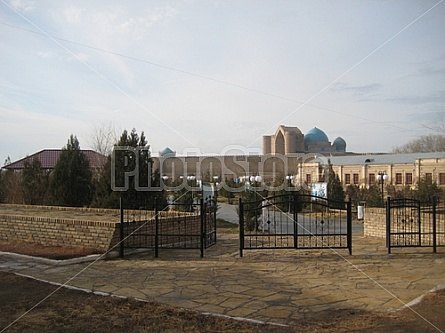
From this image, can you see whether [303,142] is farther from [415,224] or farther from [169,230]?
[169,230]

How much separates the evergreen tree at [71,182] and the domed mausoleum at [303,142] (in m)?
46.4

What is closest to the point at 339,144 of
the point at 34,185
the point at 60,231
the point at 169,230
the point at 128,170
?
the point at 34,185

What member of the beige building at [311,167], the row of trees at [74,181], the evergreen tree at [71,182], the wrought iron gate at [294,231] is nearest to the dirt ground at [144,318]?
the wrought iron gate at [294,231]

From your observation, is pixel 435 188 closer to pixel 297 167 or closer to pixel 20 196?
pixel 20 196

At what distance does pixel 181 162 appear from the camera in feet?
120

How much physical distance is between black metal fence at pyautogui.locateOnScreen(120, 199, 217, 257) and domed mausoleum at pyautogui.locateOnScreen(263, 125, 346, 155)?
51.7 m

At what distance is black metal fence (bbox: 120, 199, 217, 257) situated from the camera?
945cm

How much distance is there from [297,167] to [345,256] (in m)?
37.0

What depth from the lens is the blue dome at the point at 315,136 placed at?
6406cm

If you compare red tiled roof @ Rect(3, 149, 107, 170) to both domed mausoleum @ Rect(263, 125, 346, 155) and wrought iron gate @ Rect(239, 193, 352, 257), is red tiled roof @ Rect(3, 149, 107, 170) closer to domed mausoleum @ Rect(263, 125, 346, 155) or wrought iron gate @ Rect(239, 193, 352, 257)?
wrought iron gate @ Rect(239, 193, 352, 257)

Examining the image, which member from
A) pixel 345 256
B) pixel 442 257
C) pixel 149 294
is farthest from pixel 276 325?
pixel 442 257

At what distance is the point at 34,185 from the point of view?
19938 mm

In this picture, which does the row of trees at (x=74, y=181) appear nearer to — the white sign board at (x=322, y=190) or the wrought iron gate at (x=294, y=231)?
the wrought iron gate at (x=294, y=231)

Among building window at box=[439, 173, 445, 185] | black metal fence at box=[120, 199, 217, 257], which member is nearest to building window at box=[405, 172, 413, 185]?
building window at box=[439, 173, 445, 185]
